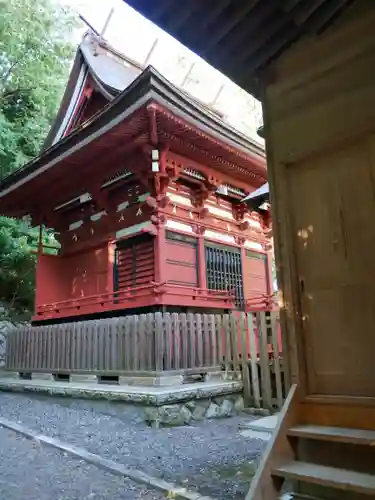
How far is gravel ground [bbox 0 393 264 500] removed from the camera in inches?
145

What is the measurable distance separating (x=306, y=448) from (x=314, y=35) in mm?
3131

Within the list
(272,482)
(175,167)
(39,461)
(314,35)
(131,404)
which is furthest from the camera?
(175,167)

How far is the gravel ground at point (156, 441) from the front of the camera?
3682 millimetres

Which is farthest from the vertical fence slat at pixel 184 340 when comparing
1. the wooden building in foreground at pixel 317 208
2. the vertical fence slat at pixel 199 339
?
the wooden building in foreground at pixel 317 208

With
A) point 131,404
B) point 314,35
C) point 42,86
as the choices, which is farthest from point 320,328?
point 42,86

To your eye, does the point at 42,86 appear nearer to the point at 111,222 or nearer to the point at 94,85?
the point at 94,85

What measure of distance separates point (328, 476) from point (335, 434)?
253 millimetres

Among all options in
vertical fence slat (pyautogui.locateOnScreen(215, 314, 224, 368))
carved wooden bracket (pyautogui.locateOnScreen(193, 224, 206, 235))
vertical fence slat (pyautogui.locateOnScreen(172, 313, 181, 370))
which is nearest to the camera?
vertical fence slat (pyautogui.locateOnScreen(172, 313, 181, 370))

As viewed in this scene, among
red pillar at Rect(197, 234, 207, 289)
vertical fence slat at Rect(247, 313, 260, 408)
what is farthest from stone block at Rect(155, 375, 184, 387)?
red pillar at Rect(197, 234, 207, 289)

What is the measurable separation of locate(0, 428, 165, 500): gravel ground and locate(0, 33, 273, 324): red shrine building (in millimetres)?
4099

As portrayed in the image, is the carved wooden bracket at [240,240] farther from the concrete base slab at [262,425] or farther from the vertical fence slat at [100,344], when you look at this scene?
the concrete base slab at [262,425]

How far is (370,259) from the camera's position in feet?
9.38

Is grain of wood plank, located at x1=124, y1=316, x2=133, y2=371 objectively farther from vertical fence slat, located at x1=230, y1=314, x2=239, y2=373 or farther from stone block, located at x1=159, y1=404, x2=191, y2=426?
vertical fence slat, located at x1=230, y1=314, x2=239, y2=373

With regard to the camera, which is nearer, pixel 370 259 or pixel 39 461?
pixel 370 259
